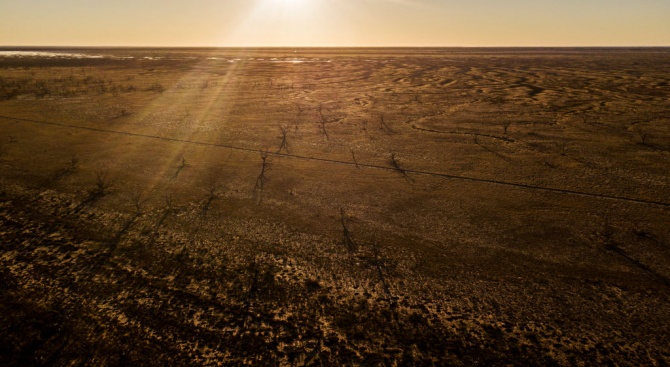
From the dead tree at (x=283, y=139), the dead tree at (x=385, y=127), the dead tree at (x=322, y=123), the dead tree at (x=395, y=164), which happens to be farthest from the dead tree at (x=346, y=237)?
the dead tree at (x=385, y=127)

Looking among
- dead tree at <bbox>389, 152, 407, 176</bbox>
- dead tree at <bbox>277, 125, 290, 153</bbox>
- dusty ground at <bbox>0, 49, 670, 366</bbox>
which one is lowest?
dusty ground at <bbox>0, 49, 670, 366</bbox>

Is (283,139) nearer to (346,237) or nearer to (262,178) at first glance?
(262,178)

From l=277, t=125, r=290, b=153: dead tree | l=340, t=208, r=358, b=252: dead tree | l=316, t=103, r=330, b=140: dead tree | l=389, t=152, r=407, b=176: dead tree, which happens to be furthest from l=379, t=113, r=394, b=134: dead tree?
l=340, t=208, r=358, b=252: dead tree

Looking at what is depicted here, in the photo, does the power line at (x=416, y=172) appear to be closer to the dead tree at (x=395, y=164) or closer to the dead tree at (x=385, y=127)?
the dead tree at (x=395, y=164)

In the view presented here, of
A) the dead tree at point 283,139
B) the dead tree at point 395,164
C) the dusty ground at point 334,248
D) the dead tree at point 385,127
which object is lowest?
the dusty ground at point 334,248

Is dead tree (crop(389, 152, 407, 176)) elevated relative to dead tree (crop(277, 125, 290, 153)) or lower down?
A: lower down

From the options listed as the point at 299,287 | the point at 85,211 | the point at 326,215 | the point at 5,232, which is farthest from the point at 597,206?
the point at 5,232

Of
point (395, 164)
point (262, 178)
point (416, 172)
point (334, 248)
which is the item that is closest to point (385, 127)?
point (395, 164)

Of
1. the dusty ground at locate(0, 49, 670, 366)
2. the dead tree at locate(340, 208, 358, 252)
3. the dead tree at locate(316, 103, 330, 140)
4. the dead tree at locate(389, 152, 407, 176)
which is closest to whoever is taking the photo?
the dusty ground at locate(0, 49, 670, 366)

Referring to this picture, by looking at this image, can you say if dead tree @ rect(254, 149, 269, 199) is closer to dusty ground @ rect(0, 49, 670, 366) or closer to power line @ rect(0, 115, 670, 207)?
dusty ground @ rect(0, 49, 670, 366)
